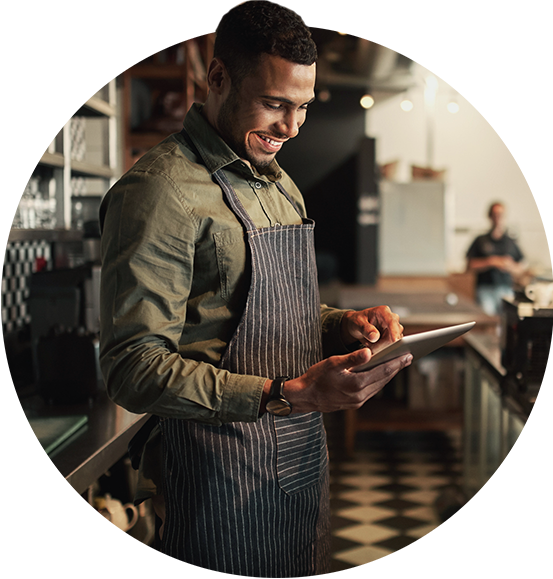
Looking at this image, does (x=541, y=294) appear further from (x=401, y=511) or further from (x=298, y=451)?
(x=401, y=511)

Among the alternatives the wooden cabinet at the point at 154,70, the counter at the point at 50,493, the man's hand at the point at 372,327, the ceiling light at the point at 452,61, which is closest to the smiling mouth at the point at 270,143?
the man's hand at the point at 372,327

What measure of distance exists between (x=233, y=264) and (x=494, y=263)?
6716 mm

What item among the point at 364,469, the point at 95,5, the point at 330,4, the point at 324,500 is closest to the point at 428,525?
the point at 364,469

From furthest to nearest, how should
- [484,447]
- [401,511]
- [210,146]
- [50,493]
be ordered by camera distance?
[401,511] → [484,447] → [50,493] → [210,146]

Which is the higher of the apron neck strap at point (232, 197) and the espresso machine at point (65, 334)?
the apron neck strap at point (232, 197)

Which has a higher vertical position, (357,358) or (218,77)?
(218,77)

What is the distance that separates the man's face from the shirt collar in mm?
25

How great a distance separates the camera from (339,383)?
1165 millimetres

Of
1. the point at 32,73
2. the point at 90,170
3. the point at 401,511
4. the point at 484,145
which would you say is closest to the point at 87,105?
the point at 90,170

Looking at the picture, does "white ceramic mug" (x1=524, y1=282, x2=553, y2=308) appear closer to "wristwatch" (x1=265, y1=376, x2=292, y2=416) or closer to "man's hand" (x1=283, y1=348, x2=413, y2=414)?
"man's hand" (x1=283, y1=348, x2=413, y2=414)

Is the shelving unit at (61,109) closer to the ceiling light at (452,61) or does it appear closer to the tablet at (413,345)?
the tablet at (413,345)

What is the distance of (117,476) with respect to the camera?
8.96 feet

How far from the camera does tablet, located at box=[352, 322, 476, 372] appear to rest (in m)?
1.12

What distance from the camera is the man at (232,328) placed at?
3.95 feet
